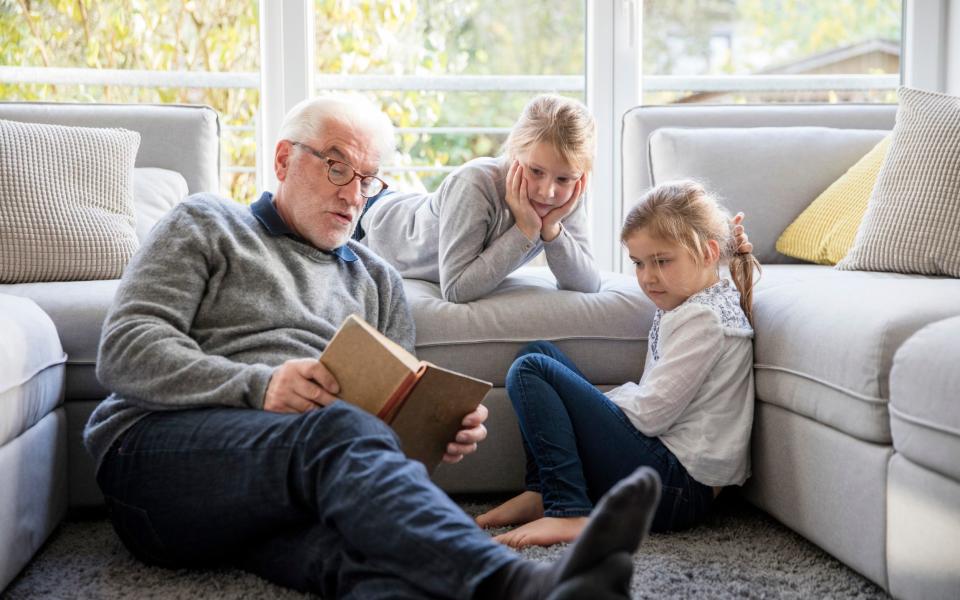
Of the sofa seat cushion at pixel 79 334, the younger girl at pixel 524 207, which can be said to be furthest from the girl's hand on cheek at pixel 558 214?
the sofa seat cushion at pixel 79 334

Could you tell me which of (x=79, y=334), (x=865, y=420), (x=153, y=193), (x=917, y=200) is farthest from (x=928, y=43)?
(x=79, y=334)

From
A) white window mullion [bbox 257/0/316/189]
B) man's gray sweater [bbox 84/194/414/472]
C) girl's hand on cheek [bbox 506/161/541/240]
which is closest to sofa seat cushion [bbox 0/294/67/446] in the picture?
man's gray sweater [bbox 84/194/414/472]

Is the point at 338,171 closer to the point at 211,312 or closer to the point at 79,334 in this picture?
the point at 211,312

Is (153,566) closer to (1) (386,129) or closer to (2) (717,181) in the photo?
(1) (386,129)

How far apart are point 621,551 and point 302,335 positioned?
0.80 m

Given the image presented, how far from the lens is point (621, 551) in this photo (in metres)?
1.11

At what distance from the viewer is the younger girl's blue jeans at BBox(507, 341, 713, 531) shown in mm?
1913

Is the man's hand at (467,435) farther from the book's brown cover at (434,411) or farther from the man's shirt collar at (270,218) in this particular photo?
the man's shirt collar at (270,218)

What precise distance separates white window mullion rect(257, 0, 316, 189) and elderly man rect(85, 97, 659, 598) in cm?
162

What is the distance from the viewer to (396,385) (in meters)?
1.47

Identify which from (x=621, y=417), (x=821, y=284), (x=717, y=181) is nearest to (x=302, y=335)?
(x=621, y=417)

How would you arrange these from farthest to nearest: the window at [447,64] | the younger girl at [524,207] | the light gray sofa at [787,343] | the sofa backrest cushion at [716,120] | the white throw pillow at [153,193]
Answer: the window at [447,64], the sofa backrest cushion at [716,120], the white throw pillow at [153,193], the younger girl at [524,207], the light gray sofa at [787,343]

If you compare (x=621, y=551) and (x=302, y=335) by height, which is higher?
(x=302, y=335)

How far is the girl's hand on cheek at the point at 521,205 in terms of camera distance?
220 cm
